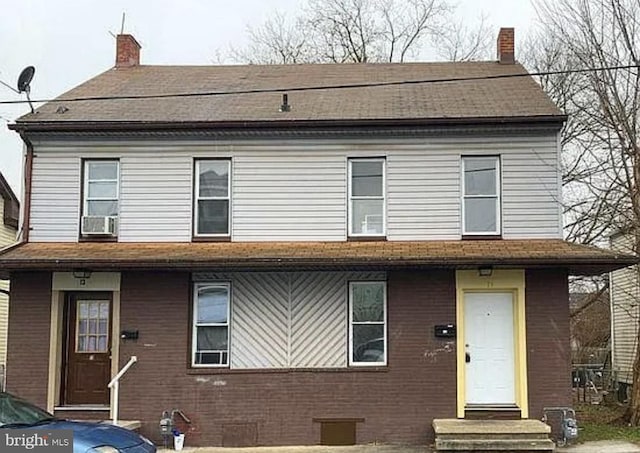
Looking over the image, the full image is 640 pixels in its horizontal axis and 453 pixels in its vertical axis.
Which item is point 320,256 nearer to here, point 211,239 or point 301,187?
point 301,187

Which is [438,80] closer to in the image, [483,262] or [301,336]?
[483,262]

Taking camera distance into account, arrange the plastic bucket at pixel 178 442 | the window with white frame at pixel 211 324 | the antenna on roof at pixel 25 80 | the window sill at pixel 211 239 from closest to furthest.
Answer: the plastic bucket at pixel 178 442
the window with white frame at pixel 211 324
the window sill at pixel 211 239
the antenna on roof at pixel 25 80

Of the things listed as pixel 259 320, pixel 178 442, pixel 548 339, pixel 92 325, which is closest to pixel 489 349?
pixel 548 339

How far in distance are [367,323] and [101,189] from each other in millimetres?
5457

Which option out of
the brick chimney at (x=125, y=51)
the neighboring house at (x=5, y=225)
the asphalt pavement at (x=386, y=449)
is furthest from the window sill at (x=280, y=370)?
the neighboring house at (x=5, y=225)

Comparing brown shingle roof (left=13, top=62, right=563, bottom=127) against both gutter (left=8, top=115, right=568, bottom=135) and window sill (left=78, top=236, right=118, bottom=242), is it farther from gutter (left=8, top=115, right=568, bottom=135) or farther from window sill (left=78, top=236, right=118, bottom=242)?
window sill (left=78, top=236, right=118, bottom=242)

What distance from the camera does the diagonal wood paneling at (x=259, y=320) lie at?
13758mm

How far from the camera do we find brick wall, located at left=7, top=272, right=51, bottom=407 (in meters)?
13.8

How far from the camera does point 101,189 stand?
14.6m

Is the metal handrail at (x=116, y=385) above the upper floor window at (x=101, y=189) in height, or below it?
below

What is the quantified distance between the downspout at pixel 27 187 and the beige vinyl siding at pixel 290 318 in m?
3.31

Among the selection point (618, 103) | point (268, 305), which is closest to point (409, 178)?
point (268, 305)

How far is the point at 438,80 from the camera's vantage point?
16531 millimetres

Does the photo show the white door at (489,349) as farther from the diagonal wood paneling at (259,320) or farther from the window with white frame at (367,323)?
the diagonal wood paneling at (259,320)
